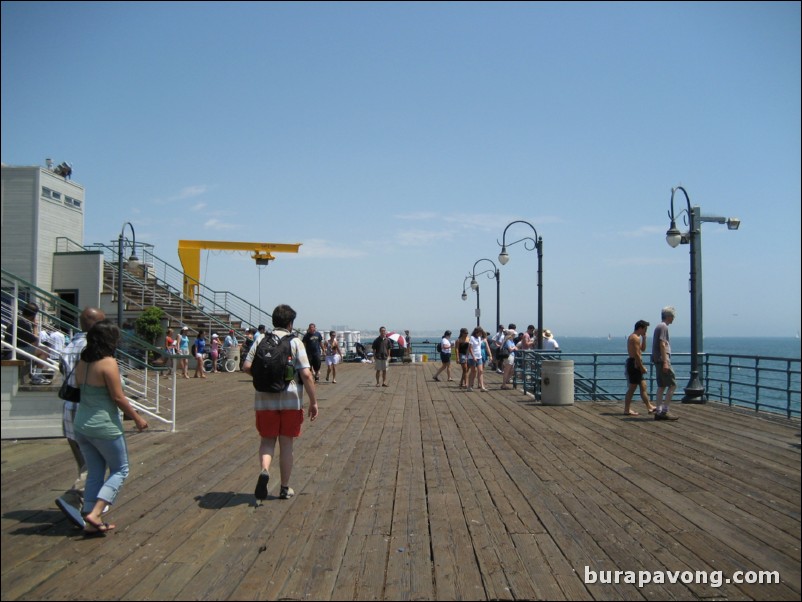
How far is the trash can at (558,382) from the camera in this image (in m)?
13.5

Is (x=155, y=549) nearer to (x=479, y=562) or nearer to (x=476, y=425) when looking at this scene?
(x=479, y=562)

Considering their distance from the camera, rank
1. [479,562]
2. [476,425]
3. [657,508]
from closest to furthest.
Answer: [479,562], [657,508], [476,425]

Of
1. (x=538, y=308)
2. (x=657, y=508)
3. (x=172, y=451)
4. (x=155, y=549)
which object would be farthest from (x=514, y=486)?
(x=538, y=308)

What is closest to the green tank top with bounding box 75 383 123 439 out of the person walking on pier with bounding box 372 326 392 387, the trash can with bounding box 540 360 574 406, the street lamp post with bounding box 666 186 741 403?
the trash can with bounding box 540 360 574 406

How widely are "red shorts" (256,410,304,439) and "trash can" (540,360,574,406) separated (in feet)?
28.1

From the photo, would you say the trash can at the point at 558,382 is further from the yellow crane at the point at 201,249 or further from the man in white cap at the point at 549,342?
the yellow crane at the point at 201,249

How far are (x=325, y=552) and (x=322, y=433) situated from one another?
544 cm

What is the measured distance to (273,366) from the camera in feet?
18.4

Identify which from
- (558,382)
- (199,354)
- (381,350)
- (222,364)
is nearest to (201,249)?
(222,364)

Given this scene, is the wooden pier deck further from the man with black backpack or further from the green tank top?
the green tank top

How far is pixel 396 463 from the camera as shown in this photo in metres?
7.55

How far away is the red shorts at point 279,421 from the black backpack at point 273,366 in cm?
21

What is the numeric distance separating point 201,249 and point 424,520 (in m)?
28.9

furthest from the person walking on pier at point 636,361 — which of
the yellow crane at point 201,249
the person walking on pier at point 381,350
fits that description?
the yellow crane at point 201,249
